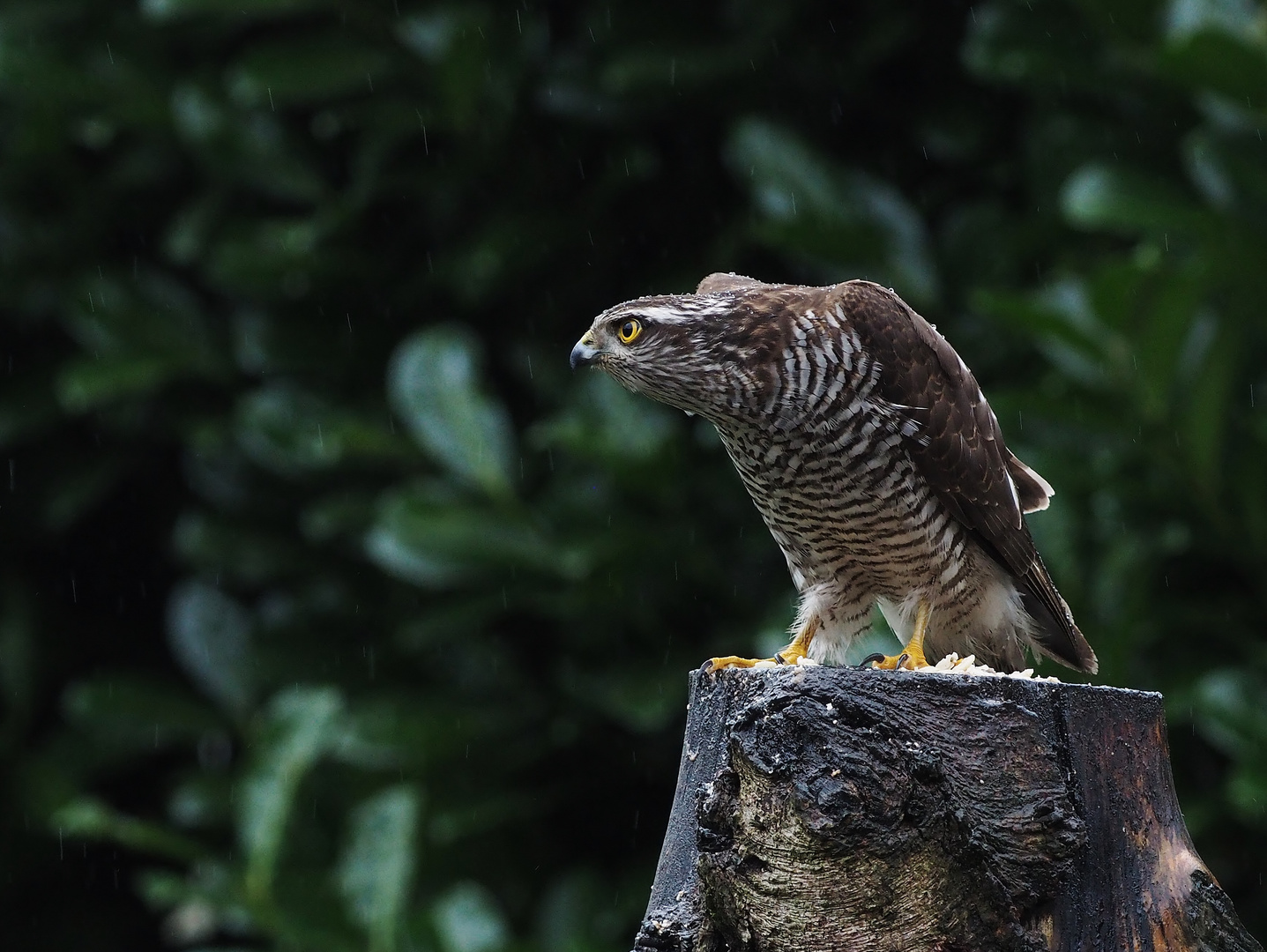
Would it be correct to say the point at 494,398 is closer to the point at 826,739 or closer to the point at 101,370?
the point at 101,370

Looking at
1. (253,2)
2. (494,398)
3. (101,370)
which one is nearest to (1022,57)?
(494,398)

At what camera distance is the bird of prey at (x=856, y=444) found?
2729 mm

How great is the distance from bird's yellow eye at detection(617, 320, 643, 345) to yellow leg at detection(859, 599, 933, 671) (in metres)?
0.79

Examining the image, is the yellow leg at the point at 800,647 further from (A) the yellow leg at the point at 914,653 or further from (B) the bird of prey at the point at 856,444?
(A) the yellow leg at the point at 914,653

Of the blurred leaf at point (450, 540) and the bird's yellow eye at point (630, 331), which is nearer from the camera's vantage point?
the bird's yellow eye at point (630, 331)

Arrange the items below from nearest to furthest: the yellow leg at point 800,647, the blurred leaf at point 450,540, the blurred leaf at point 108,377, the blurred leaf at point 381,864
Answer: the yellow leg at point 800,647
the blurred leaf at point 381,864
the blurred leaf at point 450,540
the blurred leaf at point 108,377

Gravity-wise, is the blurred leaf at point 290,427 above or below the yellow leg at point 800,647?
below

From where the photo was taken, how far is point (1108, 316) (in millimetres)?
2846

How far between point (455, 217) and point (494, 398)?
0.52 m

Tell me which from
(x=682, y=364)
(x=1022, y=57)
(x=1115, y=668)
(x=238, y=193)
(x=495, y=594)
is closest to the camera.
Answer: (x=682, y=364)

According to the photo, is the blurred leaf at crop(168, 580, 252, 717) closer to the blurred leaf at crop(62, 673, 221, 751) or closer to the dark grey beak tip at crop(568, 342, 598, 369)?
the blurred leaf at crop(62, 673, 221, 751)

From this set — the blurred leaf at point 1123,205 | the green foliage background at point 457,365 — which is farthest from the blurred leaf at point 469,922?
the blurred leaf at point 1123,205

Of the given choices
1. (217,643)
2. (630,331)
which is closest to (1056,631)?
(630,331)

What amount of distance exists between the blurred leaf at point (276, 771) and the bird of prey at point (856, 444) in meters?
1.14
